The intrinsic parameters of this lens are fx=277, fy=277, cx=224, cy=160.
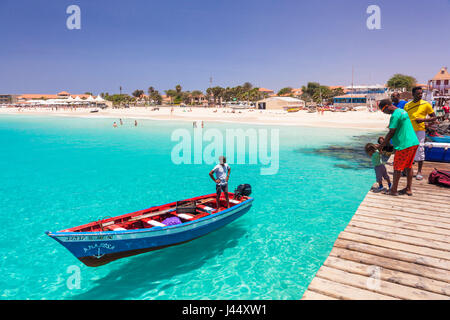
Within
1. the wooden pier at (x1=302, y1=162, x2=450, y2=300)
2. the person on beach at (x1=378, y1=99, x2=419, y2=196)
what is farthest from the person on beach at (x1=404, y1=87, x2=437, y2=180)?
the wooden pier at (x1=302, y1=162, x2=450, y2=300)

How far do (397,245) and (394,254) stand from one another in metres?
0.37

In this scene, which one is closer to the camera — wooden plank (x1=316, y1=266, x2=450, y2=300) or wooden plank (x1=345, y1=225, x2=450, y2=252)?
wooden plank (x1=316, y1=266, x2=450, y2=300)

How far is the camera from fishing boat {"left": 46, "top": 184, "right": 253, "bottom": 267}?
7250 millimetres

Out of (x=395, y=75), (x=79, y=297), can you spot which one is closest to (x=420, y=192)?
(x=79, y=297)

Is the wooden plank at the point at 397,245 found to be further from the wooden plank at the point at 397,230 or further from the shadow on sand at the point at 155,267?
the shadow on sand at the point at 155,267

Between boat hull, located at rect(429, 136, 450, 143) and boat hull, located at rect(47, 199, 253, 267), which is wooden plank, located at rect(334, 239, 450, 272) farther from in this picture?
boat hull, located at rect(429, 136, 450, 143)

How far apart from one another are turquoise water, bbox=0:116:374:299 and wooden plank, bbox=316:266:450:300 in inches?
133

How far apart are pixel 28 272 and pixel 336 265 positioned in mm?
8957

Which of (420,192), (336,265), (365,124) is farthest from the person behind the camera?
(365,124)

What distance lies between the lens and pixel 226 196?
10312 millimetres

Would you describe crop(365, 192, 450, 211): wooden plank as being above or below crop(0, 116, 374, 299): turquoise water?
above

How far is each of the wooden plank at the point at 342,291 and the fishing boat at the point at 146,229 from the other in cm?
511

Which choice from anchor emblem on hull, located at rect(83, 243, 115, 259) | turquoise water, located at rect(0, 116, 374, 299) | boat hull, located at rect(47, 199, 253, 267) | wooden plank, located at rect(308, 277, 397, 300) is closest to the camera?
wooden plank, located at rect(308, 277, 397, 300)
